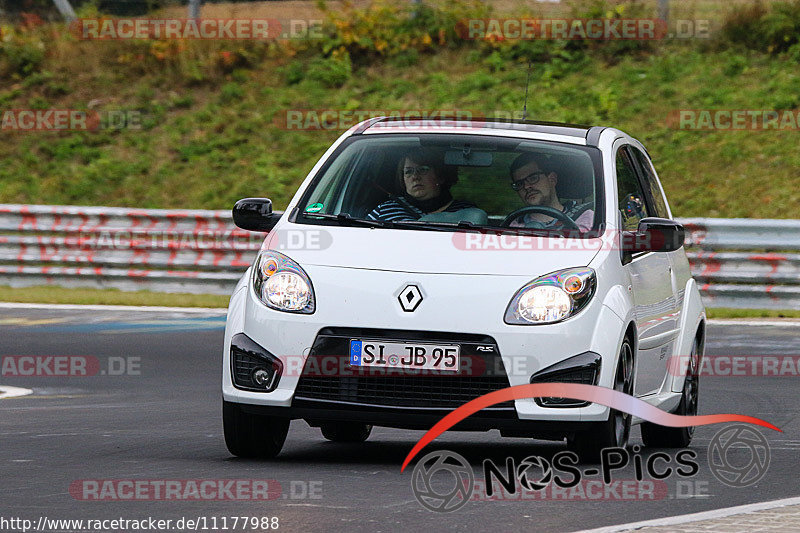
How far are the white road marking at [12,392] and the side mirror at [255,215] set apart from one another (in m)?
Result: 3.61

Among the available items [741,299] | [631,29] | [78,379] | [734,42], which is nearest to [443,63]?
[631,29]

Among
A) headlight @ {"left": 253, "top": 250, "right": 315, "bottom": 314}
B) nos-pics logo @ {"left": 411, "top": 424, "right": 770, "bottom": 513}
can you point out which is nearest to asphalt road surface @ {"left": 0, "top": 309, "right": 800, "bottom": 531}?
nos-pics logo @ {"left": 411, "top": 424, "right": 770, "bottom": 513}

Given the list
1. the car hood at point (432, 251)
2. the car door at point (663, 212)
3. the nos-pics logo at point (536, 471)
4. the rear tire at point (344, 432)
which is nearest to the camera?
the nos-pics logo at point (536, 471)

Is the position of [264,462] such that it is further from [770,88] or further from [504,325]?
[770,88]

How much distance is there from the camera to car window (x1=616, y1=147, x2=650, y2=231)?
8477mm

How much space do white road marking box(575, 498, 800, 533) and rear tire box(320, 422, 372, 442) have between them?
2654 millimetres

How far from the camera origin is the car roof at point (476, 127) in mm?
8547

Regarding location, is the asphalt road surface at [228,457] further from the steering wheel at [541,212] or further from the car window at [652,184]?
the car window at [652,184]

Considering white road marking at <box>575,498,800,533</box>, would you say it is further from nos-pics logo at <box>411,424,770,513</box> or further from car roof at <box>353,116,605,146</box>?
car roof at <box>353,116,605,146</box>

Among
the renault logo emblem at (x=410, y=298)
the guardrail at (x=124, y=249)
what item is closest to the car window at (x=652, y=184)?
the renault logo emblem at (x=410, y=298)

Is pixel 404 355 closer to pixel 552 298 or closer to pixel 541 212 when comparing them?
pixel 552 298

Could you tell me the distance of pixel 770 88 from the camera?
23922mm

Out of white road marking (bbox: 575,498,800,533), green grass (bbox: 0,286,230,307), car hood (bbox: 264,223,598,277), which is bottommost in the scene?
green grass (bbox: 0,286,230,307)

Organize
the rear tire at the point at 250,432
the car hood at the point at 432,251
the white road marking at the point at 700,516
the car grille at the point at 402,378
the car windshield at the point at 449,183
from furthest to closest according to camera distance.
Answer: the car windshield at the point at 449,183 → the rear tire at the point at 250,432 → the car hood at the point at 432,251 → the car grille at the point at 402,378 → the white road marking at the point at 700,516
